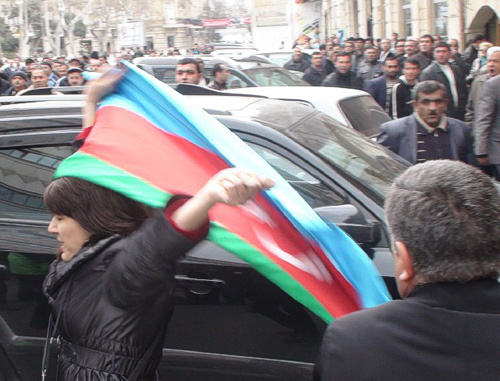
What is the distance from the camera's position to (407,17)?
1094 inches

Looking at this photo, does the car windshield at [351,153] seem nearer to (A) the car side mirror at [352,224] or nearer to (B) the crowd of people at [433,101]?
(A) the car side mirror at [352,224]

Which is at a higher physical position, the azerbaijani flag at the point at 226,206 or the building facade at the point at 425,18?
the building facade at the point at 425,18

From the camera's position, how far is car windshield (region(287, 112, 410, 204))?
3.62 m

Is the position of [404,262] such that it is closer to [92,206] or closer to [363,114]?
[92,206]

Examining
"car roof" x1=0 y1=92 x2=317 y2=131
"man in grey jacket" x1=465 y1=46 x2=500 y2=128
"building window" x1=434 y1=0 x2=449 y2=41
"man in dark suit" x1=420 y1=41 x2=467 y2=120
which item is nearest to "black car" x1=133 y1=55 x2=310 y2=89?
"man in dark suit" x1=420 y1=41 x2=467 y2=120

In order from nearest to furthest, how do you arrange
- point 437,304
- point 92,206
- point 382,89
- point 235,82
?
point 437,304, point 92,206, point 382,89, point 235,82

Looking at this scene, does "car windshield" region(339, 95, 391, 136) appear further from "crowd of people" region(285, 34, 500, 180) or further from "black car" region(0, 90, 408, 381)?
"black car" region(0, 90, 408, 381)

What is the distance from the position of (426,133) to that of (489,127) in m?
1.69

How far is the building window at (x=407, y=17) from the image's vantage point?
27555 mm

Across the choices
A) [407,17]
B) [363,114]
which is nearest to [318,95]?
[363,114]

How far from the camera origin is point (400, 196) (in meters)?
1.71

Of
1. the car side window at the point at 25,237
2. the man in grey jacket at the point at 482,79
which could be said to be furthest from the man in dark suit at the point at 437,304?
the man in grey jacket at the point at 482,79

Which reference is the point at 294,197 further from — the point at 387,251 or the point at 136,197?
the point at 387,251

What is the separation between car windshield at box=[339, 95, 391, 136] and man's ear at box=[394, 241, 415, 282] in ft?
18.5
